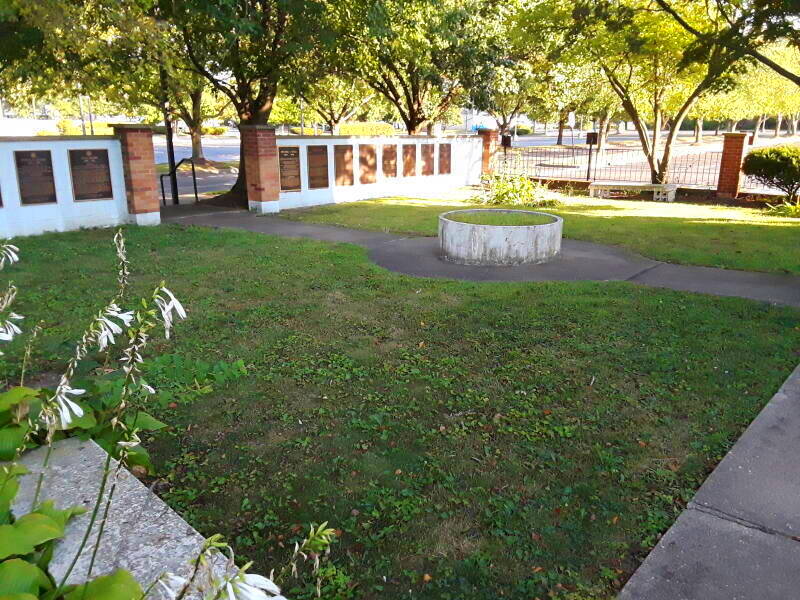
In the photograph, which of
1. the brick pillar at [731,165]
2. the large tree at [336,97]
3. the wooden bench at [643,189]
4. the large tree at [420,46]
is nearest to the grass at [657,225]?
the wooden bench at [643,189]

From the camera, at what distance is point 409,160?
18.4 metres

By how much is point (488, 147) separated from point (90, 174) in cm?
1358

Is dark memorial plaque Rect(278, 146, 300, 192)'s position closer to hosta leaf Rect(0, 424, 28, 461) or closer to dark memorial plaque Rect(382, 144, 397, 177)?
dark memorial plaque Rect(382, 144, 397, 177)

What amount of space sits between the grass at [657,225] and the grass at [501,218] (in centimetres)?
163

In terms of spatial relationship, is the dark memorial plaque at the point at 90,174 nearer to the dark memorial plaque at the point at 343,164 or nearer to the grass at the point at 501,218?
the dark memorial plaque at the point at 343,164

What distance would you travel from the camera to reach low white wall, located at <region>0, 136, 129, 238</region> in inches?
410

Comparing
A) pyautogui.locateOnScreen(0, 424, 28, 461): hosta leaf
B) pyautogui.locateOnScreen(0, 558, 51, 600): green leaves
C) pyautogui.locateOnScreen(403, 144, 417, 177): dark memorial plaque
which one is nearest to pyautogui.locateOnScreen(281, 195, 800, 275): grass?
pyautogui.locateOnScreen(403, 144, 417, 177): dark memorial plaque

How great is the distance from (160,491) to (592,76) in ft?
72.5

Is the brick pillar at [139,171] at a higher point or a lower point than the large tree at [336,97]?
lower

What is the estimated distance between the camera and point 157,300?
173 cm

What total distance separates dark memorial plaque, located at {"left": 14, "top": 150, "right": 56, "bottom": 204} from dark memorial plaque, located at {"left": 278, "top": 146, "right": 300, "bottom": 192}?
4.81 metres

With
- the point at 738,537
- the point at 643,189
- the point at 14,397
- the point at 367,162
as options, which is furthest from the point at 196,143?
the point at 738,537

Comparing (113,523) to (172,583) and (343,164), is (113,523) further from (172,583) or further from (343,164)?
(343,164)

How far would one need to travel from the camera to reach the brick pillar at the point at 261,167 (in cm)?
1373
